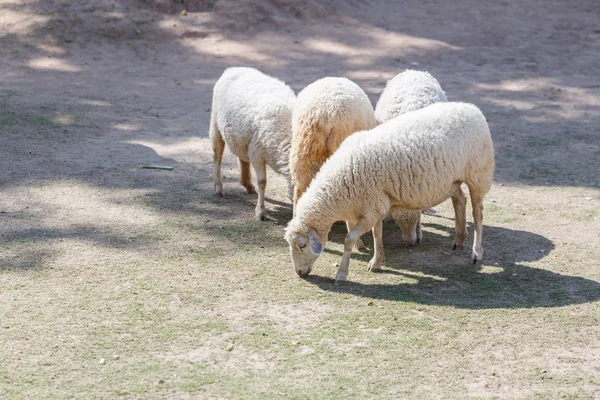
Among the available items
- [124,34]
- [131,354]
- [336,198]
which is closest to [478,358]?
[336,198]

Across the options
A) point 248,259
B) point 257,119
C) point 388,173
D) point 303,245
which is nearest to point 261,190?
point 257,119

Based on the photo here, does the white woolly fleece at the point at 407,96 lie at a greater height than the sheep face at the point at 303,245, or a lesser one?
greater

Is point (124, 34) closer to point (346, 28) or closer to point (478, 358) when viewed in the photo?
point (346, 28)

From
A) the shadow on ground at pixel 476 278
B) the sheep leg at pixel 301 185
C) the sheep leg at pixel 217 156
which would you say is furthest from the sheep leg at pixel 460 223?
the sheep leg at pixel 217 156

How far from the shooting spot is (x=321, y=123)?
661cm

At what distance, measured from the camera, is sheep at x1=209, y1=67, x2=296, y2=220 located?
7234mm

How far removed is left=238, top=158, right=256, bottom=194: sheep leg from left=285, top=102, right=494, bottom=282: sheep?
2291mm

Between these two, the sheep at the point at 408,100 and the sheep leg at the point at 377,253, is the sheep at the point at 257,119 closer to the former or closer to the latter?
the sheep at the point at 408,100

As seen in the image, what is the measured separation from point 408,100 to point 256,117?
1404mm

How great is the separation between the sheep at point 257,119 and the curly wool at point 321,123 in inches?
14.7

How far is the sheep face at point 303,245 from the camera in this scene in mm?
A: 6086

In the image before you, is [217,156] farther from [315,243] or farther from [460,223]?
[460,223]

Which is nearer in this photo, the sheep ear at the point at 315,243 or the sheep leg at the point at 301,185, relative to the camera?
the sheep ear at the point at 315,243

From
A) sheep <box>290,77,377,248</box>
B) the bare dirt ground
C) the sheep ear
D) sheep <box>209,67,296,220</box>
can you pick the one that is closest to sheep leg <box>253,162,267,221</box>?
sheep <box>209,67,296,220</box>
